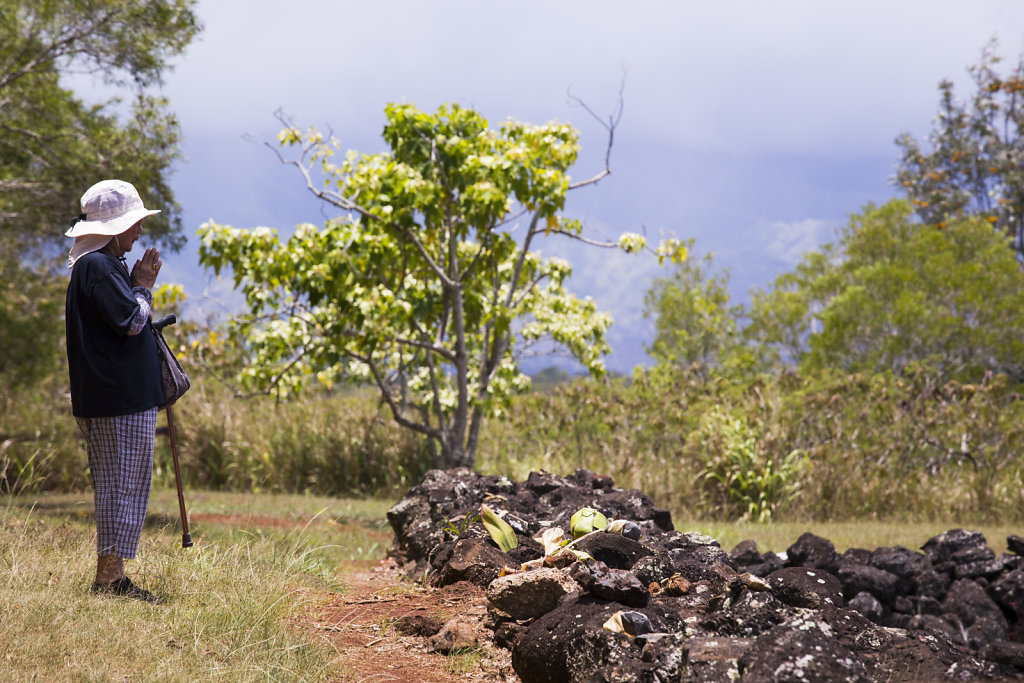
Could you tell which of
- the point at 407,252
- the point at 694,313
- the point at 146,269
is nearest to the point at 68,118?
the point at 407,252

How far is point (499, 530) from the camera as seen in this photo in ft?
16.1

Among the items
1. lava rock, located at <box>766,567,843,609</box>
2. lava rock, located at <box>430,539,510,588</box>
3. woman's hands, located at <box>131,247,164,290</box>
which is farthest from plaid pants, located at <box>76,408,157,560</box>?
lava rock, located at <box>766,567,843,609</box>

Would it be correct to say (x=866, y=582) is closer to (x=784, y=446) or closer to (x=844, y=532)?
(x=844, y=532)

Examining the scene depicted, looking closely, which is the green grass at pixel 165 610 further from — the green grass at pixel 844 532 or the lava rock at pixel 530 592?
the green grass at pixel 844 532

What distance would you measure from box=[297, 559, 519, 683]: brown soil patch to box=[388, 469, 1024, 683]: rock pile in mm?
121

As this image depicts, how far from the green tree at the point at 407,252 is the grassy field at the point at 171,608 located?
2346 mm

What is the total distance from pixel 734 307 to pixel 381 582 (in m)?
21.5

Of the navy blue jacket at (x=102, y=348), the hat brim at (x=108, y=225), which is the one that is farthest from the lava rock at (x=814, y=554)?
the hat brim at (x=108, y=225)

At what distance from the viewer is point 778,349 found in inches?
1022

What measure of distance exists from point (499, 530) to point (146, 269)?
2485 mm

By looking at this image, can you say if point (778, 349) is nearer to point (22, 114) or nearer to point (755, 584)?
point (22, 114)

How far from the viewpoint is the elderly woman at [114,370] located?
153 inches

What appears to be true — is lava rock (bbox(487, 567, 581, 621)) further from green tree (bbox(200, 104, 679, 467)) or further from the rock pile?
green tree (bbox(200, 104, 679, 467))

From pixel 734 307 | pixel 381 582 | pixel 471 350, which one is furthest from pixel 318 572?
pixel 734 307
